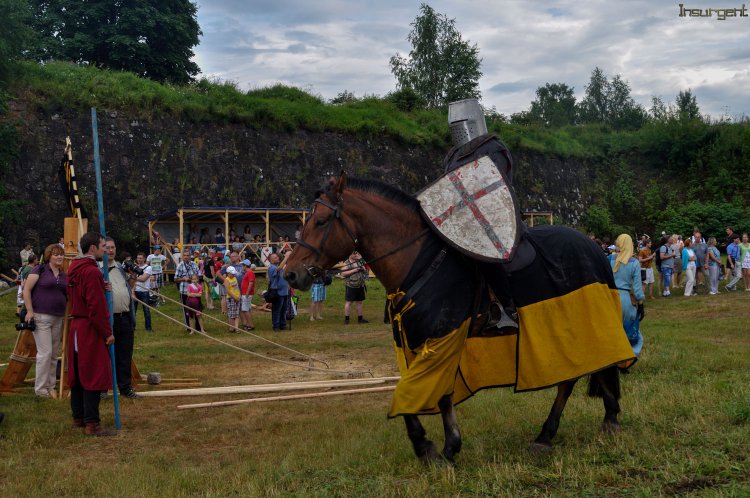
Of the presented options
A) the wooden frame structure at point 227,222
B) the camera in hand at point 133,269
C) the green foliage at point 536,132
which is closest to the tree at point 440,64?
the green foliage at point 536,132

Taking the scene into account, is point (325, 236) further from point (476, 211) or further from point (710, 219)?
point (710, 219)

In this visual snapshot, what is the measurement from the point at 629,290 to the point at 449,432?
5535 millimetres

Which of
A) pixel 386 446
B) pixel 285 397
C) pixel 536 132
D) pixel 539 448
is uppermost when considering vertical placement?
pixel 536 132

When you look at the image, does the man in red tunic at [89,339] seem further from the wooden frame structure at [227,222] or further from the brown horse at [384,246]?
the wooden frame structure at [227,222]

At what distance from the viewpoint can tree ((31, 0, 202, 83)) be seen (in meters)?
38.9

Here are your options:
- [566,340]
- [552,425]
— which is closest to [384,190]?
[566,340]

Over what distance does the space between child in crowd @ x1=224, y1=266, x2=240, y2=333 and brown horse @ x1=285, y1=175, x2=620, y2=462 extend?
11596 mm

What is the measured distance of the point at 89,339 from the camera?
25.2 feet

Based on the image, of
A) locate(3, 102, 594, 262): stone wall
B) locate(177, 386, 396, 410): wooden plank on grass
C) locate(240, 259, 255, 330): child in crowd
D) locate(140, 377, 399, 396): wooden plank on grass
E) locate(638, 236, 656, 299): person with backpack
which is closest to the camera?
locate(177, 386, 396, 410): wooden plank on grass

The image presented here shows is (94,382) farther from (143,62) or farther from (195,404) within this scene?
Result: (143,62)

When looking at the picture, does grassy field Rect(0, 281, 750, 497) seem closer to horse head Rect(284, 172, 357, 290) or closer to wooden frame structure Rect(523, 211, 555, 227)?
horse head Rect(284, 172, 357, 290)

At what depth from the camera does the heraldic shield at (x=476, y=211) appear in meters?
5.48

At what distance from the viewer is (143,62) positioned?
40531 mm

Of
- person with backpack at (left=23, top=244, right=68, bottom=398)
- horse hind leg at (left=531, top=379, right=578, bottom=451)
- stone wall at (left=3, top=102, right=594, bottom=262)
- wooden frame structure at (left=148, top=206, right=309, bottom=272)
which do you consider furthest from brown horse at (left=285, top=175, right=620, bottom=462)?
stone wall at (left=3, top=102, right=594, bottom=262)
